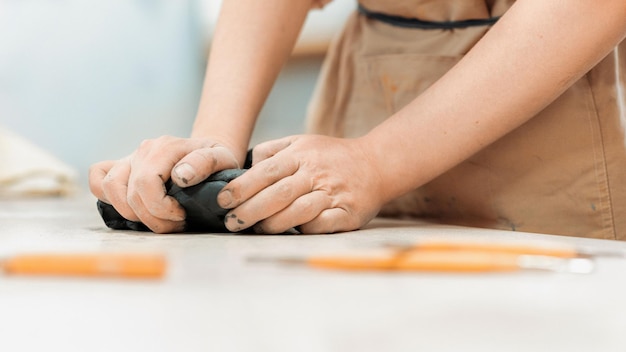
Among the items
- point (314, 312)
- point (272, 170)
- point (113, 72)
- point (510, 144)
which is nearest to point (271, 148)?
point (272, 170)

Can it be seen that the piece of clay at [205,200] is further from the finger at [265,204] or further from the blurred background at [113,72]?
the blurred background at [113,72]

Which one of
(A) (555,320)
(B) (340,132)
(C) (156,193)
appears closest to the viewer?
(A) (555,320)

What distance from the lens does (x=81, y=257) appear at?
0.36 meters

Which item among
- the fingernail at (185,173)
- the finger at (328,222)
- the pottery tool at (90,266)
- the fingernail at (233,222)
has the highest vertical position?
the fingernail at (185,173)

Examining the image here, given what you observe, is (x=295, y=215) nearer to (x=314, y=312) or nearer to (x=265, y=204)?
(x=265, y=204)

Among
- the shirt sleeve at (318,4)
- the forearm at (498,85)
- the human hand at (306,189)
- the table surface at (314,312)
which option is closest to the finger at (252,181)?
the human hand at (306,189)

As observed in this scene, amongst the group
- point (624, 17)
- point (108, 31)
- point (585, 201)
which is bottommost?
point (585, 201)

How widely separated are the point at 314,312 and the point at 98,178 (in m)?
0.43

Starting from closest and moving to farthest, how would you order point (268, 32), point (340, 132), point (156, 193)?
1. point (156, 193)
2. point (268, 32)
3. point (340, 132)

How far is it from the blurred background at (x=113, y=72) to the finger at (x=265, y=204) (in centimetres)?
172

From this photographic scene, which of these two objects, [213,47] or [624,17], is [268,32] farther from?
[624,17]

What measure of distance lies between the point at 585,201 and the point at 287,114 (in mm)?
1950

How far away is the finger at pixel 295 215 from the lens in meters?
0.61

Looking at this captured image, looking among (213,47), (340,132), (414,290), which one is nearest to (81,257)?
(414,290)
